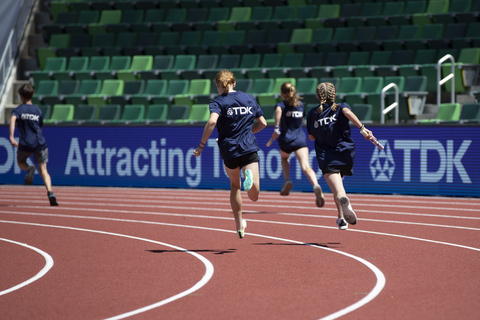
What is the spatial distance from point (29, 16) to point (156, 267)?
21.2 meters

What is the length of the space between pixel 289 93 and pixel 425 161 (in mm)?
4043

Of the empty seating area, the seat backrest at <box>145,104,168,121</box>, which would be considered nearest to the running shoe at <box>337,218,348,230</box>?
the empty seating area

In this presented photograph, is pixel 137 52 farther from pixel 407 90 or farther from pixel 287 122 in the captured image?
pixel 287 122

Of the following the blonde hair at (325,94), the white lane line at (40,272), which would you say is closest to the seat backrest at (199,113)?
the white lane line at (40,272)

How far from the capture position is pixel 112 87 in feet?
72.4

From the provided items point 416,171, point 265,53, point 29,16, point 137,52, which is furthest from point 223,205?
point 29,16

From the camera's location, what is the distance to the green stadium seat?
21359 mm

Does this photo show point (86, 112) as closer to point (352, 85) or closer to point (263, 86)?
point (263, 86)

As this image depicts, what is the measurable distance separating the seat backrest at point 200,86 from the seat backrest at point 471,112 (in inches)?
292

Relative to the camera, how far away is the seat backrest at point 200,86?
20.9m

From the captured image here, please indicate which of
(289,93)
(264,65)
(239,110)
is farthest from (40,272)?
(264,65)

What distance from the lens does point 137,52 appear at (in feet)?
78.2

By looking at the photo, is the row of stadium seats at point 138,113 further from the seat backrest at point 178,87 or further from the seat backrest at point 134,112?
the seat backrest at point 178,87

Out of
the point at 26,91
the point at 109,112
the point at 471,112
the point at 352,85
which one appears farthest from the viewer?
the point at 109,112
